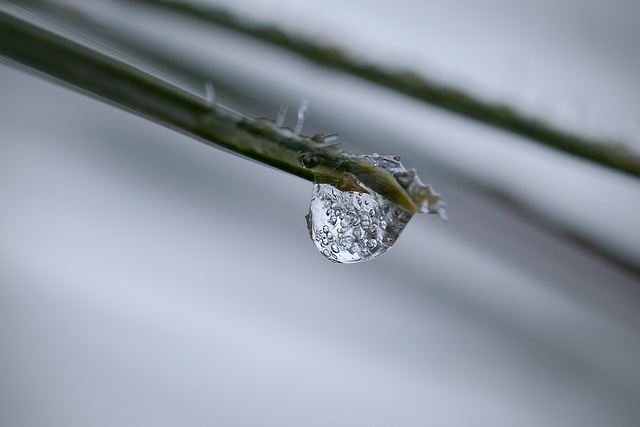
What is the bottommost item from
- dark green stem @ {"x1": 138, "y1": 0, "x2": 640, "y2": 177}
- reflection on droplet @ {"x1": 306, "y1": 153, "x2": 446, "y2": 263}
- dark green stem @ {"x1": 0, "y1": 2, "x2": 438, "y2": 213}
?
dark green stem @ {"x1": 0, "y1": 2, "x2": 438, "y2": 213}

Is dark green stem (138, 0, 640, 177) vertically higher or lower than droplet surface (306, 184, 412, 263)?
higher

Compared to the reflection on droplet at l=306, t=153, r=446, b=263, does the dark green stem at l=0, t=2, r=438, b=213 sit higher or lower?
lower

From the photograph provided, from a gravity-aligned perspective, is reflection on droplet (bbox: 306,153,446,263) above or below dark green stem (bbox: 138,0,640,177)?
below

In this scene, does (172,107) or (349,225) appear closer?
(172,107)

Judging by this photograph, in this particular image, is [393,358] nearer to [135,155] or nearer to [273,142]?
[135,155]

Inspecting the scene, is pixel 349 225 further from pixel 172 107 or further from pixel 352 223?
pixel 172 107

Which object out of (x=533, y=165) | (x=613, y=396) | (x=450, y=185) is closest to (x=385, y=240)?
(x=450, y=185)

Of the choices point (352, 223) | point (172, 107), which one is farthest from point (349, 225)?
point (172, 107)

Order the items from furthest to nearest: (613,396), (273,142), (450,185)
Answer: (613,396), (450,185), (273,142)
